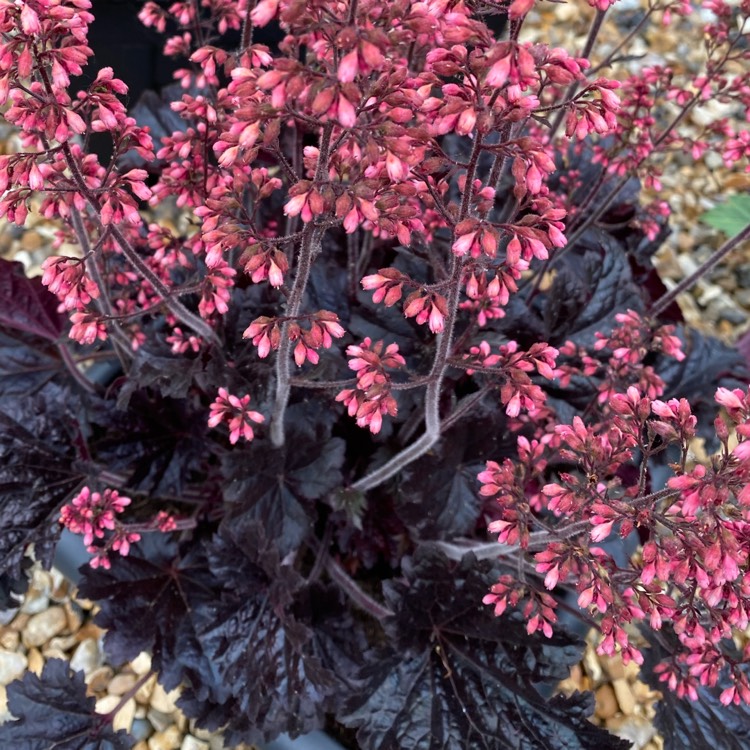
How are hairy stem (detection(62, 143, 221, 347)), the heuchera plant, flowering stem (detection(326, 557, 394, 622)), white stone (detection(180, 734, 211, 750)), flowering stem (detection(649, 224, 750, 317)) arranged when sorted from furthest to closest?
white stone (detection(180, 734, 211, 750)), flowering stem (detection(326, 557, 394, 622)), flowering stem (detection(649, 224, 750, 317)), hairy stem (detection(62, 143, 221, 347)), the heuchera plant

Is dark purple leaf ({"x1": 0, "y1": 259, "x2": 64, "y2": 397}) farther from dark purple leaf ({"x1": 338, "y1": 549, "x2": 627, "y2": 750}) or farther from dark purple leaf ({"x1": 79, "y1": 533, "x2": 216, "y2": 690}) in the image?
dark purple leaf ({"x1": 338, "y1": 549, "x2": 627, "y2": 750})

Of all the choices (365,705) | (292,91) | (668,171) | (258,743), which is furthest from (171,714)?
(668,171)

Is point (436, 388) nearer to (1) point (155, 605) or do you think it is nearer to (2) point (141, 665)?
(1) point (155, 605)

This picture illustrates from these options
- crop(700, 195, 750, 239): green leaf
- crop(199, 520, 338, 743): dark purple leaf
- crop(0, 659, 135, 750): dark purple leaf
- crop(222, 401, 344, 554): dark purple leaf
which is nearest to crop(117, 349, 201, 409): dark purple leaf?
crop(222, 401, 344, 554): dark purple leaf

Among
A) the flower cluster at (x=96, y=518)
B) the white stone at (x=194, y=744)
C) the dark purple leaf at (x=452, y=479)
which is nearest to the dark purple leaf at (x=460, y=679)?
the dark purple leaf at (x=452, y=479)

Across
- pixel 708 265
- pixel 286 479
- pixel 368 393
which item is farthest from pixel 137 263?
pixel 708 265

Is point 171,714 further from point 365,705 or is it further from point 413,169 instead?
point 413,169
